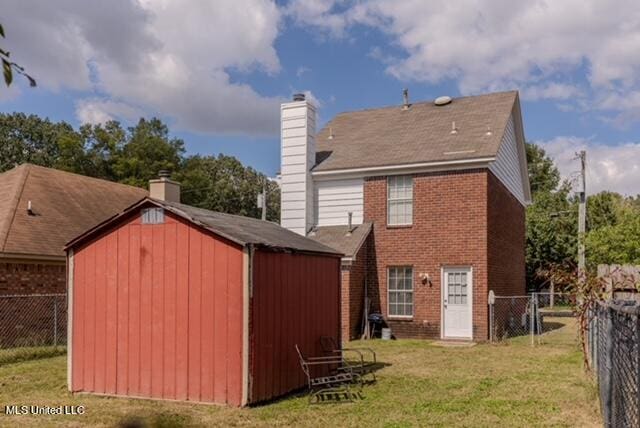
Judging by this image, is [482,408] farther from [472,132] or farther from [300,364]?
[472,132]

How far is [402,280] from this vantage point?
18781 mm

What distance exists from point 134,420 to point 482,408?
857cm

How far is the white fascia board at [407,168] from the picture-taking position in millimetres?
17844

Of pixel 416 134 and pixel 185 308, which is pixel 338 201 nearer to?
pixel 416 134

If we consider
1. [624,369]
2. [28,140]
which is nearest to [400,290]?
[624,369]

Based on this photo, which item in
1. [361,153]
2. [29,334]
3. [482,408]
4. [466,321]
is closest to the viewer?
[482,408]

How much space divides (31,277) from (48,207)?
3108mm

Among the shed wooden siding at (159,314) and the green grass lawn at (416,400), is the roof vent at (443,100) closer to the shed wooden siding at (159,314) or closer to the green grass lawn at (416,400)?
the green grass lawn at (416,400)

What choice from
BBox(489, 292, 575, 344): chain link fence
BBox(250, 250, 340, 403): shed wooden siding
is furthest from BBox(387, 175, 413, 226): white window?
BBox(250, 250, 340, 403): shed wooden siding

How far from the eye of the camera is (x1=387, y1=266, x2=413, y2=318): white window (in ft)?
61.1

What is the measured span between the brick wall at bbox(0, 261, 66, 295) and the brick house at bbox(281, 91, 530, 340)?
7.05 metres

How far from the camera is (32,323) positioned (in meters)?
16.3

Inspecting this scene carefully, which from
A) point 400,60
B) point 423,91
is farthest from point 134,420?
point 423,91

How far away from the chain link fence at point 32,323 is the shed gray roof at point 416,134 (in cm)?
884
